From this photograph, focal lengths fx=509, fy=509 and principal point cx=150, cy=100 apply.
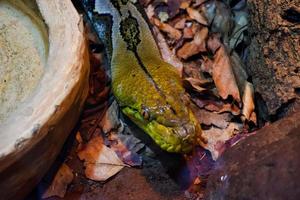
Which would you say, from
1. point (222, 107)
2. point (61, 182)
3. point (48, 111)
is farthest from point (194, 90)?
point (48, 111)

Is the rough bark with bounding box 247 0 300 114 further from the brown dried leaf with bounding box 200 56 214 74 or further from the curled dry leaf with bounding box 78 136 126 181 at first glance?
the curled dry leaf with bounding box 78 136 126 181

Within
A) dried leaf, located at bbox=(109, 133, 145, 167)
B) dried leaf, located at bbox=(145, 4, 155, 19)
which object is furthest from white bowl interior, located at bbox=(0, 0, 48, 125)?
dried leaf, located at bbox=(145, 4, 155, 19)

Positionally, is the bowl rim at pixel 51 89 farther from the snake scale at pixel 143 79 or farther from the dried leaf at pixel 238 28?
the dried leaf at pixel 238 28

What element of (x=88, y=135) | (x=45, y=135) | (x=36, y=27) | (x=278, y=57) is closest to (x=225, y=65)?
(x=278, y=57)

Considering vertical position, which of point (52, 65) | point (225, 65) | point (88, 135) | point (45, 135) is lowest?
point (225, 65)

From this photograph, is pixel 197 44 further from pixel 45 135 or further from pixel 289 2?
pixel 45 135

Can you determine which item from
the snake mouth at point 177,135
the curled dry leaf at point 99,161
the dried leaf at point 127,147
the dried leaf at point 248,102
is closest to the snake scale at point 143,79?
the snake mouth at point 177,135

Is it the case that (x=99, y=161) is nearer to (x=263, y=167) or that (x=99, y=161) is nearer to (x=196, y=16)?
(x=263, y=167)
